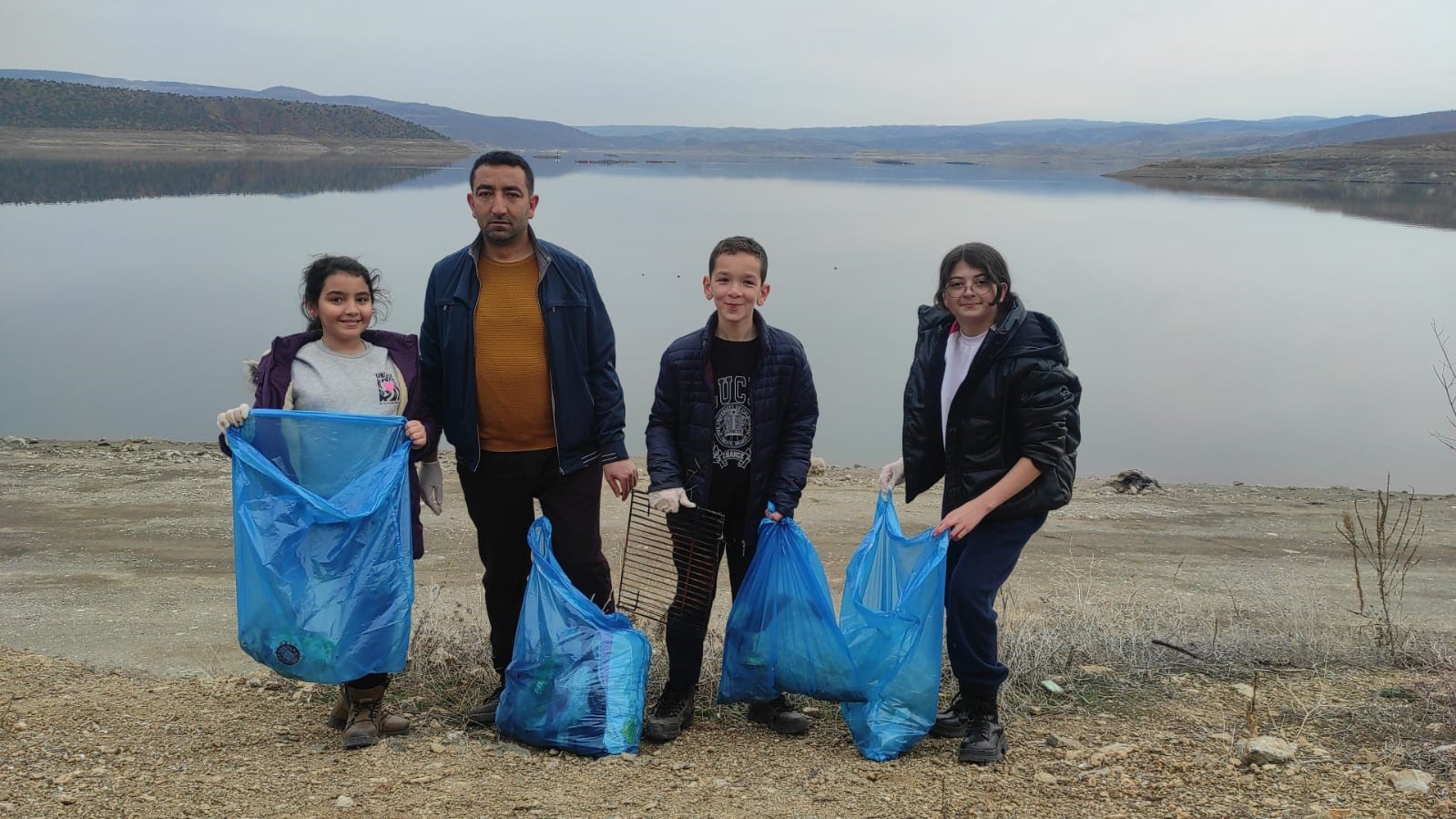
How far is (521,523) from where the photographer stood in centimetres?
347

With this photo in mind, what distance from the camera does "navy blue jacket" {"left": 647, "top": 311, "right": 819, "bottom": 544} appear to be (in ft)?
10.7

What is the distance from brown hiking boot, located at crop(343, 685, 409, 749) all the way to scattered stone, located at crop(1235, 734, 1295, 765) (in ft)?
8.00

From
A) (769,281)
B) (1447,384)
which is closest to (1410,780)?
(1447,384)

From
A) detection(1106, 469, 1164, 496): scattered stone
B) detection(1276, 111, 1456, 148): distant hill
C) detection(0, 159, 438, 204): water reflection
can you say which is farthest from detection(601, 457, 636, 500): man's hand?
detection(1276, 111, 1456, 148): distant hill

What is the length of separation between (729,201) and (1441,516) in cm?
3622

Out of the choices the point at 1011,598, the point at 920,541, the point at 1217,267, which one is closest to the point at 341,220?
the point at 1217,267

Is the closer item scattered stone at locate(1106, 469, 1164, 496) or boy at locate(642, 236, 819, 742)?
boy at locate(642, 236, 819, 742)

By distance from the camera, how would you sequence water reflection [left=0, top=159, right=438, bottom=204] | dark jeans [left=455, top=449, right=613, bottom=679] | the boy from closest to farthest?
the boy
dark jeans [left=455, top=449, right=613, bottom=679]
water reflection [left=0, top=159, right=438, bottom=204]

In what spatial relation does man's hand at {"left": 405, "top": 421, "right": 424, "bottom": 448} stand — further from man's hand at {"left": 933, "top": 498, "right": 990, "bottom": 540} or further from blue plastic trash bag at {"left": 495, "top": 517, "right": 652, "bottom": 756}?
man's hand at {"left": 933, "top": 498, "right": 990, "bottom": 540}

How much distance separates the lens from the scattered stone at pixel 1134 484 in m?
9.62

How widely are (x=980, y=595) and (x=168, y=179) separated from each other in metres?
47.8


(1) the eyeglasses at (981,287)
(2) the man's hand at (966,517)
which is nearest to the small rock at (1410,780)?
(2) the man's hand at (966,517)

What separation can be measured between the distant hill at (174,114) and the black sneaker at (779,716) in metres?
70.5

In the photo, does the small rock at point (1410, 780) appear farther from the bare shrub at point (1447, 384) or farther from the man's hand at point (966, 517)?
the man's hand at point (966, 517)
